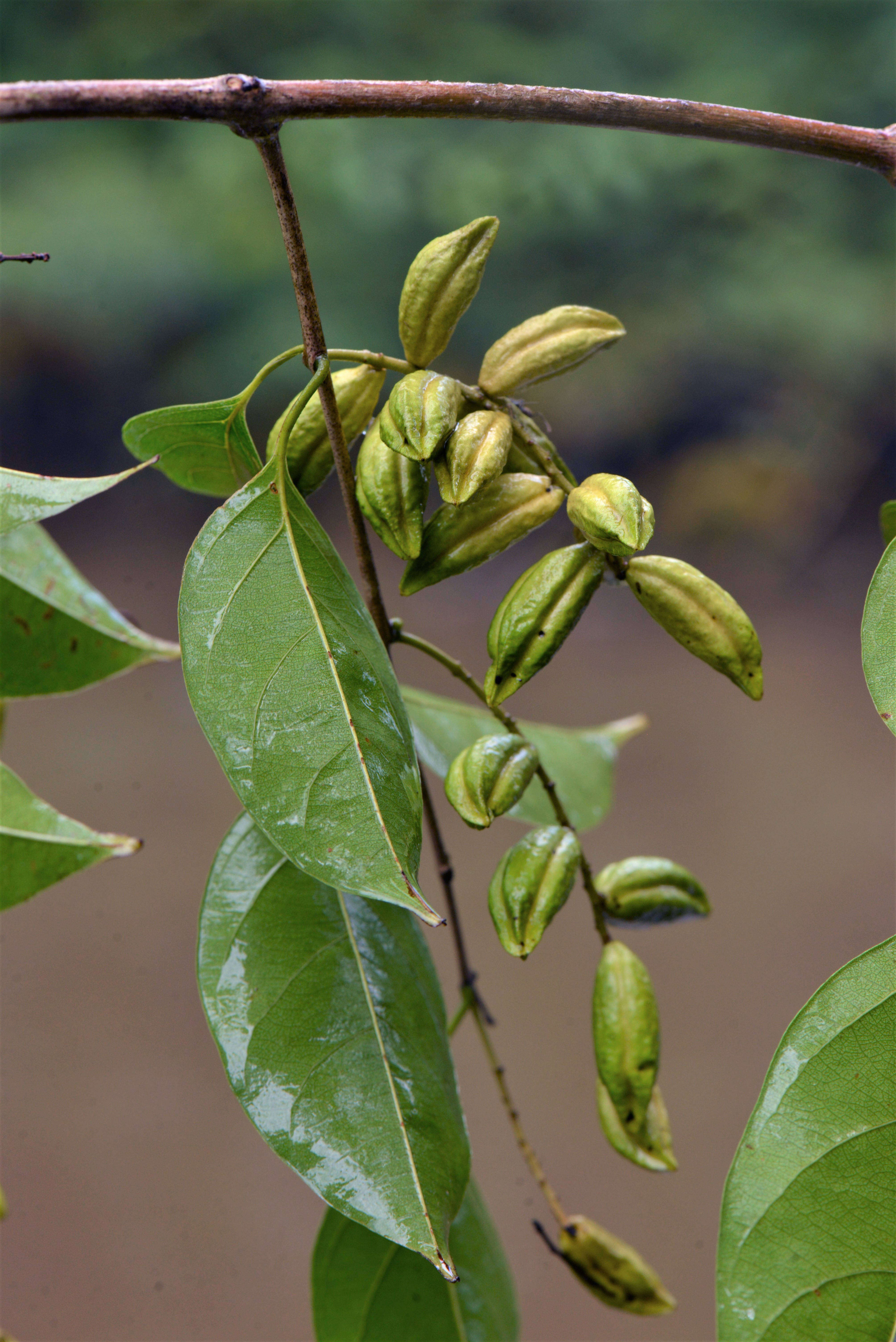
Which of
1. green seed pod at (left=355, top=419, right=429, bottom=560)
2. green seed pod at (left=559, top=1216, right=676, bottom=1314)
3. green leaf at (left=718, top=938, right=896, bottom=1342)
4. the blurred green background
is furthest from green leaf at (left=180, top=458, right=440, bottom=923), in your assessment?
the blurred green background

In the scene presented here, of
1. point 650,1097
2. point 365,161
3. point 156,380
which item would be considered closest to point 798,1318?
point 650,1097

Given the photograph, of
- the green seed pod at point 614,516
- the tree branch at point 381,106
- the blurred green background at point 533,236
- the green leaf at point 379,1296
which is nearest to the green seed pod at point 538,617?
the green seed pod at point 614,516

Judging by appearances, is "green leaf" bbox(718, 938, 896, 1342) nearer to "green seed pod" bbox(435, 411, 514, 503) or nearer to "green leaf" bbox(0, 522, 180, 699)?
"green seed pod" bbox(435, 411, 514, 503)

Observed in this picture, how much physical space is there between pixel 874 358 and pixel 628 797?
160 cm

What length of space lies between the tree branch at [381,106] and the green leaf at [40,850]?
0.76ft

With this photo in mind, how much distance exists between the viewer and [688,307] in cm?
283

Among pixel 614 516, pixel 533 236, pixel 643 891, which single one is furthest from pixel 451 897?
pixel 533 236

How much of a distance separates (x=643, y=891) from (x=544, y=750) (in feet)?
0.50

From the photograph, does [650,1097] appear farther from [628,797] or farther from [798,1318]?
[628,797]

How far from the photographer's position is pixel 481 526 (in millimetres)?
306

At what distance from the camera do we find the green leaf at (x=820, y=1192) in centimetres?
28

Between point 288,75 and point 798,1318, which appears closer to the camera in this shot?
point 798,1318

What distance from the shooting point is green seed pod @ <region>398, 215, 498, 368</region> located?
0.31 metres

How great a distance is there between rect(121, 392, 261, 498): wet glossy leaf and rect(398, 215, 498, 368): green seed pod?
58 millimetres
